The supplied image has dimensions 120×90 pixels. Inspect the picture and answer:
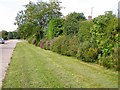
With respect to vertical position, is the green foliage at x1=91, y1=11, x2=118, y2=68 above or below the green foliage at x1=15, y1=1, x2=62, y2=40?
below

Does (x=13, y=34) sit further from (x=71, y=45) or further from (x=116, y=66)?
(x=116, y=66)

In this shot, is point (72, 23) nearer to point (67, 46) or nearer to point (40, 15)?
point (67, 46)

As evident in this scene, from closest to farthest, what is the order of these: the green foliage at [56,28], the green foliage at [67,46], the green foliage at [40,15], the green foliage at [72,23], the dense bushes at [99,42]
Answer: the dense bushes at [99,42] → the green foliage at [67,46] → the green foliage at [72,23] → the green foliage at [56,28] → the green foliage at [40,15]

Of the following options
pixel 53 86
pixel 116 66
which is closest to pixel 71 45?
pixel 116 66

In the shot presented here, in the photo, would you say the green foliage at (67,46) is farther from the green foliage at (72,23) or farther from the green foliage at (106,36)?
the green foliage at (106,36)

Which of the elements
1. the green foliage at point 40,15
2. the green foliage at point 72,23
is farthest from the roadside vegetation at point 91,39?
the green foliage at point 40,15

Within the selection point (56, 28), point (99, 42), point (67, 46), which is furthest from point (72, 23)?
point (99, 42)

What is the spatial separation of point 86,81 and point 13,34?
108678mm

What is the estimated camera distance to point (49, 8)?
1806 inches

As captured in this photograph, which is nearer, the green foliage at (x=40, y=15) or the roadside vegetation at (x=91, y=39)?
the roadside vegetation at (x=91, y=39)

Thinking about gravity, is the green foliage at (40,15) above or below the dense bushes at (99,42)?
above

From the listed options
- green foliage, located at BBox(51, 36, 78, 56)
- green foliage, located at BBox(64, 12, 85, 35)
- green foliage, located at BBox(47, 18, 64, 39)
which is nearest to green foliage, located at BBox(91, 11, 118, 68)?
green foliage, located at BBox(51, 36, 78, 56)

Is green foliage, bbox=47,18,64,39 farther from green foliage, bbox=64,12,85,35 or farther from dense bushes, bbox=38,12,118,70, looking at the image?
dense bushes, bbox=38,12,118,70

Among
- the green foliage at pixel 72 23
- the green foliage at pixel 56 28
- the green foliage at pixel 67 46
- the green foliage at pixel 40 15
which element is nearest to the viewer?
the green foliage at pixel 67 46
